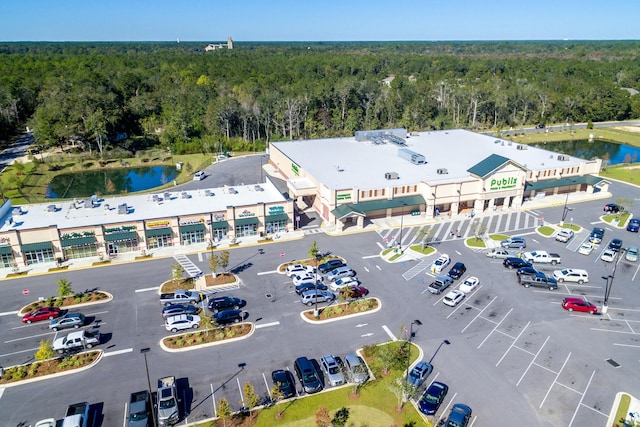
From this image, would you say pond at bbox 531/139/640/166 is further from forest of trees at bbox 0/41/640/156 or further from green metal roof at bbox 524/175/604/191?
green metal roof at bbox 524/175/604/191

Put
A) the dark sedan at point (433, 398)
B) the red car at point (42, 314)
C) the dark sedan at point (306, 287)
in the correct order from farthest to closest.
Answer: the dark sedan at point (306, 287)
the red car at point (42, 314)
the dark sedan at point (433, 398)

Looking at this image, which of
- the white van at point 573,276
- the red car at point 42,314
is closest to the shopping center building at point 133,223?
the red car at point 42,314

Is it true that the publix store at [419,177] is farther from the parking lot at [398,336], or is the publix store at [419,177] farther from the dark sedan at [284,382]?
the dark sedan at [284,382]

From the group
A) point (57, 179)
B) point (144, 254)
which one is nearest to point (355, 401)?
point (144, 254)

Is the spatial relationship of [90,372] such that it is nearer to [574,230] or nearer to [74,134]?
[574,230]

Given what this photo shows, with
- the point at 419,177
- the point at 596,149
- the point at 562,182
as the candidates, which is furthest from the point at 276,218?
the point at 596,149

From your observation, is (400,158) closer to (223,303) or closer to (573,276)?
Result: (573,276)
